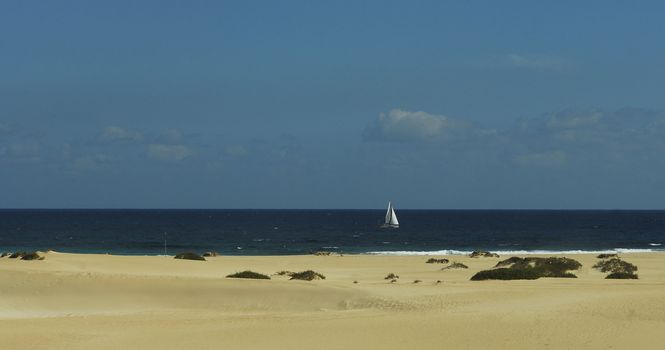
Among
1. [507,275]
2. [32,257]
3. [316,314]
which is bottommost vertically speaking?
[316,314]

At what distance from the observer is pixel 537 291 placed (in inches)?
1040

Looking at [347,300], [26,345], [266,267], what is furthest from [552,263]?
[26,345]

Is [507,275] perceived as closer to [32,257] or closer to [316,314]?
[316,314]

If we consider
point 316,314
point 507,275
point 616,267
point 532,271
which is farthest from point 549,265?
point 316,314

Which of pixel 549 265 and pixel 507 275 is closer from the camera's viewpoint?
pixel 507 275

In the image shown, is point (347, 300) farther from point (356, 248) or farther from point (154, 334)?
point (356, 248)

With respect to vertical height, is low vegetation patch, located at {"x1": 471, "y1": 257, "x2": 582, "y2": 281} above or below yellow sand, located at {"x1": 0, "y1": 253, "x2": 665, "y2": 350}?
above

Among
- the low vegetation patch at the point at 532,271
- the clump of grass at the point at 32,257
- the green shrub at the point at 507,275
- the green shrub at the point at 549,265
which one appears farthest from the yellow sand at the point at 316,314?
the clump of grass at the point at 32,257

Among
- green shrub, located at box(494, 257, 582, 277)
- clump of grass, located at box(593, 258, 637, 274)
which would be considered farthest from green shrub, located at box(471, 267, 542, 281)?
clump of grass, located at box(593, 258, 637, 274)

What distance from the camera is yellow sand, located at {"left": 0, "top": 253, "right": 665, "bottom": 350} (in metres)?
18.8

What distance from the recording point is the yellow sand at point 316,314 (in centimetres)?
1884

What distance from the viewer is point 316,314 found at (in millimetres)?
23812

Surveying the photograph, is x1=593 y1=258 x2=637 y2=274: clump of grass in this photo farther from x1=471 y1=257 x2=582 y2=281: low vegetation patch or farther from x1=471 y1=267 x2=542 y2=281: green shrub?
x1=471 y1=267 x2=542 y2=281: green shrub

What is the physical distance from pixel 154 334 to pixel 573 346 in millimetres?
9775
